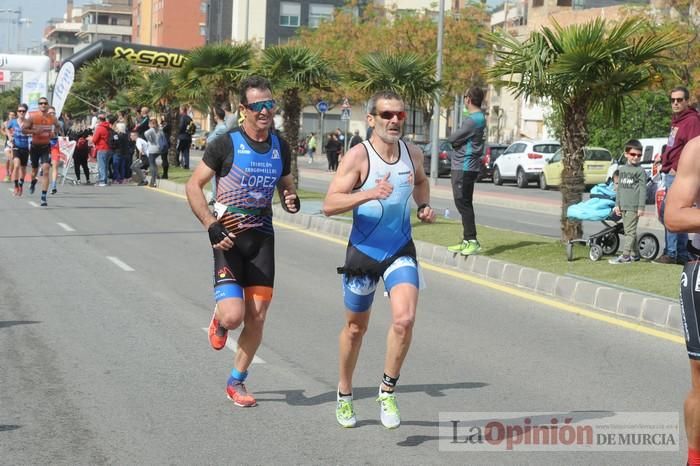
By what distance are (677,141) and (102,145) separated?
65.5ft

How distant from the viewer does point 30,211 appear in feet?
74.3

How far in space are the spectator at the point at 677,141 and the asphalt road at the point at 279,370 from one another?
2.47 metres

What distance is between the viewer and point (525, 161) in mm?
43500

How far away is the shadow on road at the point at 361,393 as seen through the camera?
7648 millimetres

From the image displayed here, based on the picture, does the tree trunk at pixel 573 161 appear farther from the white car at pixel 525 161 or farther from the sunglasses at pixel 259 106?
the white car at pixel 525 161

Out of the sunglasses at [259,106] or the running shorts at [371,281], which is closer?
the running shorts at [371,281]

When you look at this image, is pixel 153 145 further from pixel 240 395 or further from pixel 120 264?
pixel 240 395

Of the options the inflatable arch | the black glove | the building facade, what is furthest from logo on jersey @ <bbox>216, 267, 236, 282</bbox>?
the building facade

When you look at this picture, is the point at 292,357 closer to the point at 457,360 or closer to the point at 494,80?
the point at 457,360

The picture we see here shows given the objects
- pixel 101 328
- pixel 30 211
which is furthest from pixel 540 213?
pixel 101 328

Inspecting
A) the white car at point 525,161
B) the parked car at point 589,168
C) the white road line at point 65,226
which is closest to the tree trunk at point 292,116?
the white road line at point 65,226

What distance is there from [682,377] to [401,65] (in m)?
16.3

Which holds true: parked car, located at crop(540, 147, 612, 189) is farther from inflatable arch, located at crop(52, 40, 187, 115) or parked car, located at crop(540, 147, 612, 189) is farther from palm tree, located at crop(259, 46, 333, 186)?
palm tree, located at crop(259, 46, 333, 186)

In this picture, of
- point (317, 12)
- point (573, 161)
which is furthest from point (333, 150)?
point (317, 12)
